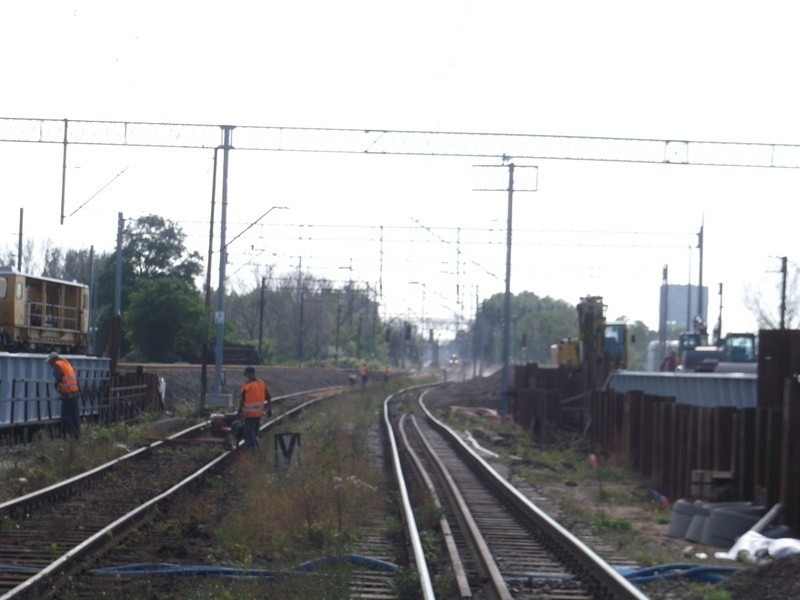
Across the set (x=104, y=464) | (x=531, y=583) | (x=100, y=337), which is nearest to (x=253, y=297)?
(x=100, y=337)

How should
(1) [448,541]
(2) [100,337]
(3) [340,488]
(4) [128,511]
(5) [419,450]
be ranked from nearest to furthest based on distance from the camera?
(1) [448,541], (4) [128,511], (3) [340,488], (5) [419,450], (2) [100,337]

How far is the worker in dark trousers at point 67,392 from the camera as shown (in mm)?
21531

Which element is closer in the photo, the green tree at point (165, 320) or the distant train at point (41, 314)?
the distant train at point (41, 314)

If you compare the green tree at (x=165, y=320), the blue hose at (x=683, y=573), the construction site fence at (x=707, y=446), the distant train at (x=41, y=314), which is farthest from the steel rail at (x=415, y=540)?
the green tree at (x=165, y=320)

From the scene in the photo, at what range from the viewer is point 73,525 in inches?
516

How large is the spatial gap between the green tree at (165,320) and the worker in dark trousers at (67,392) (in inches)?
1661

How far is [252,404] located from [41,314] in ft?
50.8

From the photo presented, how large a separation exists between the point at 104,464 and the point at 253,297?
101898mm

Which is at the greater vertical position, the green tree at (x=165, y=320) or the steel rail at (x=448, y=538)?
the green tree at (x=165, y=320)

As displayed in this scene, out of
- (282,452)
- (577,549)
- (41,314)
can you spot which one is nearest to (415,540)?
(577,549)

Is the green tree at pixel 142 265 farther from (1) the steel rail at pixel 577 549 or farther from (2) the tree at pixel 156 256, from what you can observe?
(1) the steel rail at pixel 577 549

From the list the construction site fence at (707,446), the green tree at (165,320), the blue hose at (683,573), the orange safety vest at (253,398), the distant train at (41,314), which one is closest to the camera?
the blue hose at (683,573)

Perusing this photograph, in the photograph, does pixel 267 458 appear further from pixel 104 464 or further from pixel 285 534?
pixel 285 534

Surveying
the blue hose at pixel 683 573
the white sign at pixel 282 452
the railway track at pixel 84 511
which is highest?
the white sign at pixel 282 452
